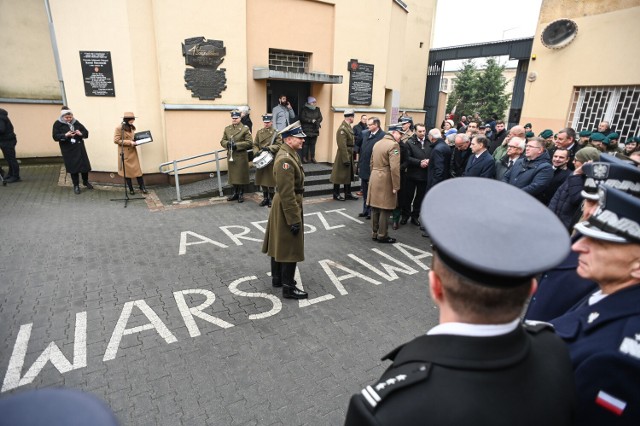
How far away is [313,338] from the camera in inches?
152

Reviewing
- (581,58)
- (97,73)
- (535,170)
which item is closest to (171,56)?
(97,73)

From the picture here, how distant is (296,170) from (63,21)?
312 inches

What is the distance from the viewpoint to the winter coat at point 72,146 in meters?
8.34

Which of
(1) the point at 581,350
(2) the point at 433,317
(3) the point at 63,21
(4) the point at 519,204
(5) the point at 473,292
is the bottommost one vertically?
(2) the point at 433,317

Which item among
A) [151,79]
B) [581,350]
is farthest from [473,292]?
[151,79]

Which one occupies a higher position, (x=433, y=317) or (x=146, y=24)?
(x=146, y=24)

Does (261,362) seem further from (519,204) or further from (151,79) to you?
(151,79)

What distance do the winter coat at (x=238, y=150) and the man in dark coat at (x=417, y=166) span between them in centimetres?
373

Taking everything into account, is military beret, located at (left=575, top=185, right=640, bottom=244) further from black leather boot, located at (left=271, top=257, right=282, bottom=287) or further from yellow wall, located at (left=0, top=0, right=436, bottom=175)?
yellow wall, located at (left=0, top=0, right=436, bottom=175)

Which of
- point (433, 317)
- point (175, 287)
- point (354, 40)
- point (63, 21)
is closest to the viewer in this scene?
point (433, 317)

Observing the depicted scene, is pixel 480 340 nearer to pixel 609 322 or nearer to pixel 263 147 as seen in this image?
pixel 609 322

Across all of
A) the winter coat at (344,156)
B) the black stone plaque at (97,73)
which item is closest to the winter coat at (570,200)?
the winter coat at (344,156)

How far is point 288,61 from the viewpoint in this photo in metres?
10.5

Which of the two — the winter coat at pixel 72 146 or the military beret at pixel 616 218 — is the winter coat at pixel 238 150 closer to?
the winter coat at pixel 72 146
